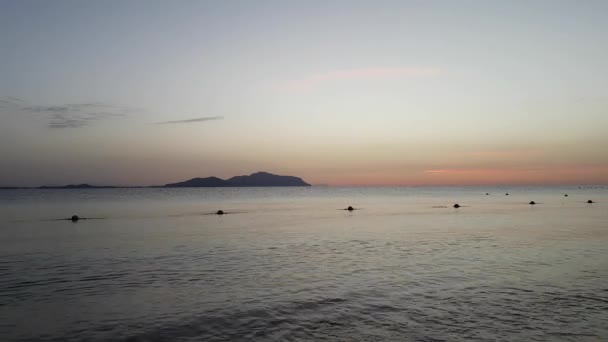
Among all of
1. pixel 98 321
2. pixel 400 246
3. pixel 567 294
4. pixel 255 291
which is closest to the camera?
pixel 98 321

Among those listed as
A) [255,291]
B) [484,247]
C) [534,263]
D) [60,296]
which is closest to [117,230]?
[60,296]

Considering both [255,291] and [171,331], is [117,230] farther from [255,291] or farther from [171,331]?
[171,331]

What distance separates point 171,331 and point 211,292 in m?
5.34

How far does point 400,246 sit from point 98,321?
80.2 feet

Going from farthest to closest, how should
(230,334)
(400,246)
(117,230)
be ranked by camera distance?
(117,230), (400,246), (230,334)

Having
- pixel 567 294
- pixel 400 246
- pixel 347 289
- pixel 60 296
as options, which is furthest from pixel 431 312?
pixel 400 246

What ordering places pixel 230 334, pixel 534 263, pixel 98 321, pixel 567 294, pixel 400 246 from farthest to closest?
pixel 400 246, pixel 534 263, pixel 567 294, pixel 98 321, pixel 230 334

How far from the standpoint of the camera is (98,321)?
16094 mm

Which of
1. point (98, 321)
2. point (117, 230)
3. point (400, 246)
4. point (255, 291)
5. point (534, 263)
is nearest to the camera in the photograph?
point (98, 321)

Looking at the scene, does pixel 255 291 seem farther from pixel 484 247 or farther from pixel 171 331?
pixel 484 247

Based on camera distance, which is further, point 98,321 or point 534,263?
point 534,263

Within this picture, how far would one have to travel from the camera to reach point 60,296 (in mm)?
19844

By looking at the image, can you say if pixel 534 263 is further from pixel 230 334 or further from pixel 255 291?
pixel 230 334

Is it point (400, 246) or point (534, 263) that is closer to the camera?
point (534, 263)
